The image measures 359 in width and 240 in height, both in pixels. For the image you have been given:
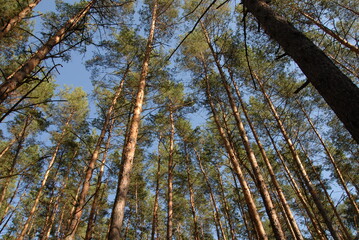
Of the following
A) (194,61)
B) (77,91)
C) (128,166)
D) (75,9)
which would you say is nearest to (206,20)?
(194,61)

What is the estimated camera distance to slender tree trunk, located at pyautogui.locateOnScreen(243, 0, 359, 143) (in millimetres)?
1233

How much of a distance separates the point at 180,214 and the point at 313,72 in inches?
843

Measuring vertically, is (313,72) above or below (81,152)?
below

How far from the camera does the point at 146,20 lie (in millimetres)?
9766

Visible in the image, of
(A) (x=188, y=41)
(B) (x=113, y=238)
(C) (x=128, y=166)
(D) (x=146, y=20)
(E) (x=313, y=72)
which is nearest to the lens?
(E) (x=313, y=72)

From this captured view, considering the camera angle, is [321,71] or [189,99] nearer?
[321,71]

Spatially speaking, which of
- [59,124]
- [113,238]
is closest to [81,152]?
[59,124]

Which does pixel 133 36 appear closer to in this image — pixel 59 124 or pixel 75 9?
pixel 75 9

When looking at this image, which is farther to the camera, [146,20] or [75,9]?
[146,20]

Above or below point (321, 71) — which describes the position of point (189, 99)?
above

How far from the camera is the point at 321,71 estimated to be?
4.82ft

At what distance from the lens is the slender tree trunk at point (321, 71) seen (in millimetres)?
1233

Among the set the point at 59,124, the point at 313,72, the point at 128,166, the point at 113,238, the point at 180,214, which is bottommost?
the point at 113,238

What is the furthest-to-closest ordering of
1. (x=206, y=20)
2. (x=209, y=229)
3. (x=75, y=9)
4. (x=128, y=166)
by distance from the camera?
(x=209, y=229), (x=206, y=20), (x=75, y=9), (x=128, y=166)
